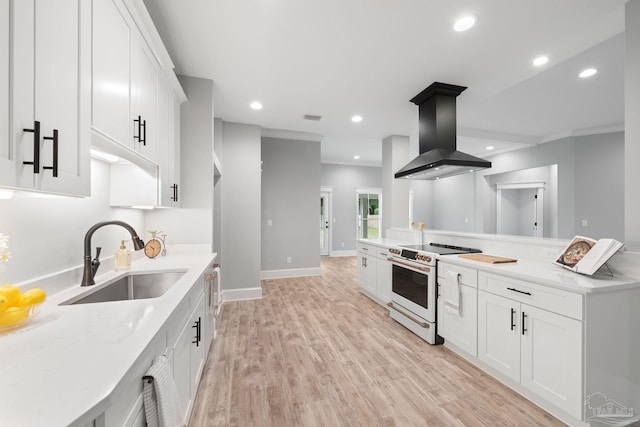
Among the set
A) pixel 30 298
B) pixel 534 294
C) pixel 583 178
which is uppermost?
pixel 583 178

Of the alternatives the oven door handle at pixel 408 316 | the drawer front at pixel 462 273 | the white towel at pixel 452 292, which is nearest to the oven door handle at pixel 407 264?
the drawer front at pixel 462 273

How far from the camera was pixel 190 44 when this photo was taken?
233cm

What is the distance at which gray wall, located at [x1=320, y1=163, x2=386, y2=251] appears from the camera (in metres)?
8.00

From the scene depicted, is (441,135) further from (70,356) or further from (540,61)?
(70,356)

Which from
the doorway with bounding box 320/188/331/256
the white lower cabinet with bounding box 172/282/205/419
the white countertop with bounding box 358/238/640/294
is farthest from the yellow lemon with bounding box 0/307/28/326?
the doorway with bounding box 320/188/331/256

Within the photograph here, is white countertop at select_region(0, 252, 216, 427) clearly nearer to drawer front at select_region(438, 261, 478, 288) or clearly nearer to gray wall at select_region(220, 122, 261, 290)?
drawer front at select_region(438, 261, 478, 288)

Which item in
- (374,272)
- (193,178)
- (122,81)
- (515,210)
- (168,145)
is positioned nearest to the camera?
(122,81)

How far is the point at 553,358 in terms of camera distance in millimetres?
1719

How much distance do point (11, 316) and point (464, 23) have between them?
3.13m

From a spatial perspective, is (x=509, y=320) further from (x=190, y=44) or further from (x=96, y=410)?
(x=190, y=44)

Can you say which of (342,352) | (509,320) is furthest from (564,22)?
(342,352)

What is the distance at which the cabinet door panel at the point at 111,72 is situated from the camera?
48.3 inches

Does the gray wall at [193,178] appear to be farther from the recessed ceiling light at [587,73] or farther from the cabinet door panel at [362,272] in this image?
the recessed ceiling light at [587,73]

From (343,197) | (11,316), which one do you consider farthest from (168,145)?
(343,197)
